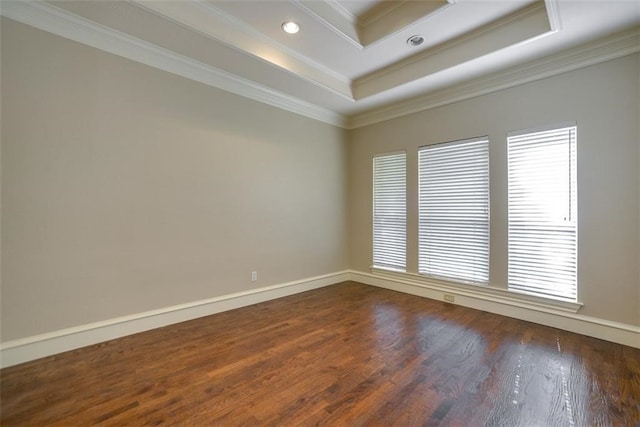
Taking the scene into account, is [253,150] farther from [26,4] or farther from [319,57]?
[26,4]

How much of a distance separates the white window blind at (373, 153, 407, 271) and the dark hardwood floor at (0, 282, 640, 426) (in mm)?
1562

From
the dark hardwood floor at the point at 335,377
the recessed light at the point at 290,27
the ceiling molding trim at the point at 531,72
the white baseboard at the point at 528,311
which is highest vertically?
the recessed light at the point at 290,27

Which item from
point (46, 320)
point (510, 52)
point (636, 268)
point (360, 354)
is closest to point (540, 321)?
point (636, 268)

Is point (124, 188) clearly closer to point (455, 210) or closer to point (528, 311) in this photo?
point (455, 210)

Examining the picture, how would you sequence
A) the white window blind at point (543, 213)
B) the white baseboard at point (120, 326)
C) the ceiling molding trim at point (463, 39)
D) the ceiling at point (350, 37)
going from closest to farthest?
the white baseboard at point (120, 326)
the ceiling at point (350, 37)
the ceiling molding trim at point (463, 39)
the white window blind at point (543, 213)

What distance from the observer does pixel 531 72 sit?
10.5 ft

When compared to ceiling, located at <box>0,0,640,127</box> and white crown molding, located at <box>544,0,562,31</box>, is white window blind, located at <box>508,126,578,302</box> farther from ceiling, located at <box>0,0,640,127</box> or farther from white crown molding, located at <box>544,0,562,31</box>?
white crown molding, located at <box>544,0,562,31</box>

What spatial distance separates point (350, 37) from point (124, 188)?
2.91 m

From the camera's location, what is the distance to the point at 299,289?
441 cm

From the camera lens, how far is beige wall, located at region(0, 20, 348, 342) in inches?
91.3

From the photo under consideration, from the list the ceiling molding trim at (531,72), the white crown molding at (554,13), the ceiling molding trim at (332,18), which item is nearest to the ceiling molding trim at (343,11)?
the ceiling molding trim at (332,18)

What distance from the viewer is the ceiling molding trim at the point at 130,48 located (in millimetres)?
2324

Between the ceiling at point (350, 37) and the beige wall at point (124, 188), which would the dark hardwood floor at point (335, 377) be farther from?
the ceiling at point (350, 37)

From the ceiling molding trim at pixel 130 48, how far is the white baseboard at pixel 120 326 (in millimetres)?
2655
